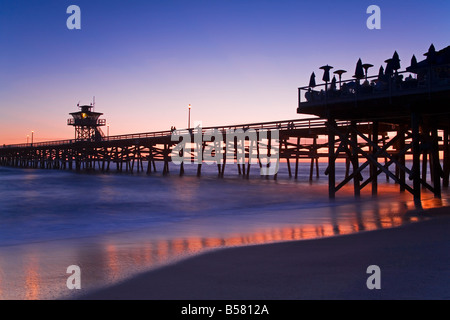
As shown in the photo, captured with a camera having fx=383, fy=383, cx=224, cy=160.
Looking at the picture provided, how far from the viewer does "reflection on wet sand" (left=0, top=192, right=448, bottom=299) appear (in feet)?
16.0

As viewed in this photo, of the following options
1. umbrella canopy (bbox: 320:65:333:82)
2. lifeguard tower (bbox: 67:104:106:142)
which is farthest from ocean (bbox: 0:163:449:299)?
lifeguard tower (bbox: 67:104:106:142)

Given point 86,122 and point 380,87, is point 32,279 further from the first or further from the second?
point 86,122

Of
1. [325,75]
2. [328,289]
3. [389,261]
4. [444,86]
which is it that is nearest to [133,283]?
[328,289]

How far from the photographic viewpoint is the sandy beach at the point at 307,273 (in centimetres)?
412

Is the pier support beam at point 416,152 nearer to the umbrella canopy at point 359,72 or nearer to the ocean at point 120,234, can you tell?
the ocean at point 120,234

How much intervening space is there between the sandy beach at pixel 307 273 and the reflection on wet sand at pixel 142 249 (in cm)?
45

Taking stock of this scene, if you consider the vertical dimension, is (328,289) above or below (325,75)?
below

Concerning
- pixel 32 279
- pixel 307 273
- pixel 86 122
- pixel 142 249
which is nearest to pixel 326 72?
pixel 142 249

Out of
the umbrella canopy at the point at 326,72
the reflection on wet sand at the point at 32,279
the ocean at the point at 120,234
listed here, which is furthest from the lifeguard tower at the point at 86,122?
the reflection on wet sand at the point at 32,279

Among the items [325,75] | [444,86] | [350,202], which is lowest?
[350,202]
